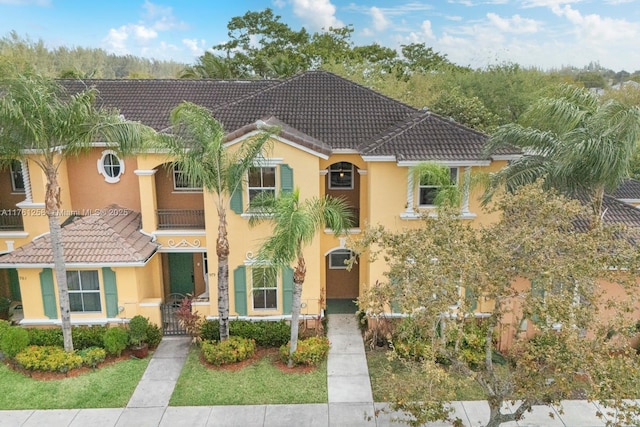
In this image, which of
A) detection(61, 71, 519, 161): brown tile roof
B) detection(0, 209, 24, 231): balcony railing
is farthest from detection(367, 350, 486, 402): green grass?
detection(0, 209, 24, 231): balcony railing

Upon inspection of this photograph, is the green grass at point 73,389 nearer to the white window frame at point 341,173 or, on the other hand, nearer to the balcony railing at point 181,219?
the balcony railing at point 181,219

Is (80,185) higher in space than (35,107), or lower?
lower

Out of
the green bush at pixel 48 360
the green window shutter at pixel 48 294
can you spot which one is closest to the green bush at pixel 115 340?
the green bush at pixel 48 360

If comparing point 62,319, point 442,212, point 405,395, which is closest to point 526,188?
point 442,212

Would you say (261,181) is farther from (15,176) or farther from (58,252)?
(15,176)

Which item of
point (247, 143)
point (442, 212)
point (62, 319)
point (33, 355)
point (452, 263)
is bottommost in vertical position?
point (33, 355)

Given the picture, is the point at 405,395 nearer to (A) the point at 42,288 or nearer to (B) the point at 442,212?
(B) the point at 442,212

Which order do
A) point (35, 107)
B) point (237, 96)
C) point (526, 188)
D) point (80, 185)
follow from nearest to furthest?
point (526, 188), point (35, 107), point (80, 185), point (237, 96)
